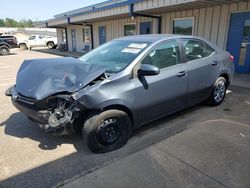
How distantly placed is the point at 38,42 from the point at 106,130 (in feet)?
85.3

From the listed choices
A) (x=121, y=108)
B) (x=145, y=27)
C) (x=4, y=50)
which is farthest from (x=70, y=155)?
(x=4, y=50)

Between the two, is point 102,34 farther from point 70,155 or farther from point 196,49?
point 70,155

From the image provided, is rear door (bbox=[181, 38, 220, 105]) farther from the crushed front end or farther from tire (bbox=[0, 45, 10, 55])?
tire (bbox=[0, 45, 10, 55])

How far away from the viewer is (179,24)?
32.1 feet

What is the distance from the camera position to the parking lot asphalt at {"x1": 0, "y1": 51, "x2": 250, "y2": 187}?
7.93ft

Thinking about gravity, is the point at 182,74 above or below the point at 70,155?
above

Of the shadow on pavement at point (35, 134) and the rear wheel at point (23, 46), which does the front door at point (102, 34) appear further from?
the rear wheel at point (23, 46)


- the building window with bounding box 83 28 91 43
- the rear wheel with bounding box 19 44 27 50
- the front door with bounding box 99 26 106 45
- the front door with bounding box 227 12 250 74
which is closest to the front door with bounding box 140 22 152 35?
the front door with bounding box 99 26 106 45

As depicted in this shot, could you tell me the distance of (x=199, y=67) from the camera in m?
3.95

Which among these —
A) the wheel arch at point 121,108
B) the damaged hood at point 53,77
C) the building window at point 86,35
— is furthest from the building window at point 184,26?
the building window at point 86,35

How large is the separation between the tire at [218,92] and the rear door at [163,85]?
101 cm

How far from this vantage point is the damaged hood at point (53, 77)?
2693 mm

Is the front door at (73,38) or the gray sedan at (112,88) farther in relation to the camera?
the front door at (73,38)

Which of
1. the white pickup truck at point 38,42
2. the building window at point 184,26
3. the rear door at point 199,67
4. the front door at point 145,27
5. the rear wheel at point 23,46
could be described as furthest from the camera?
the white pickup truck at point 38,42
